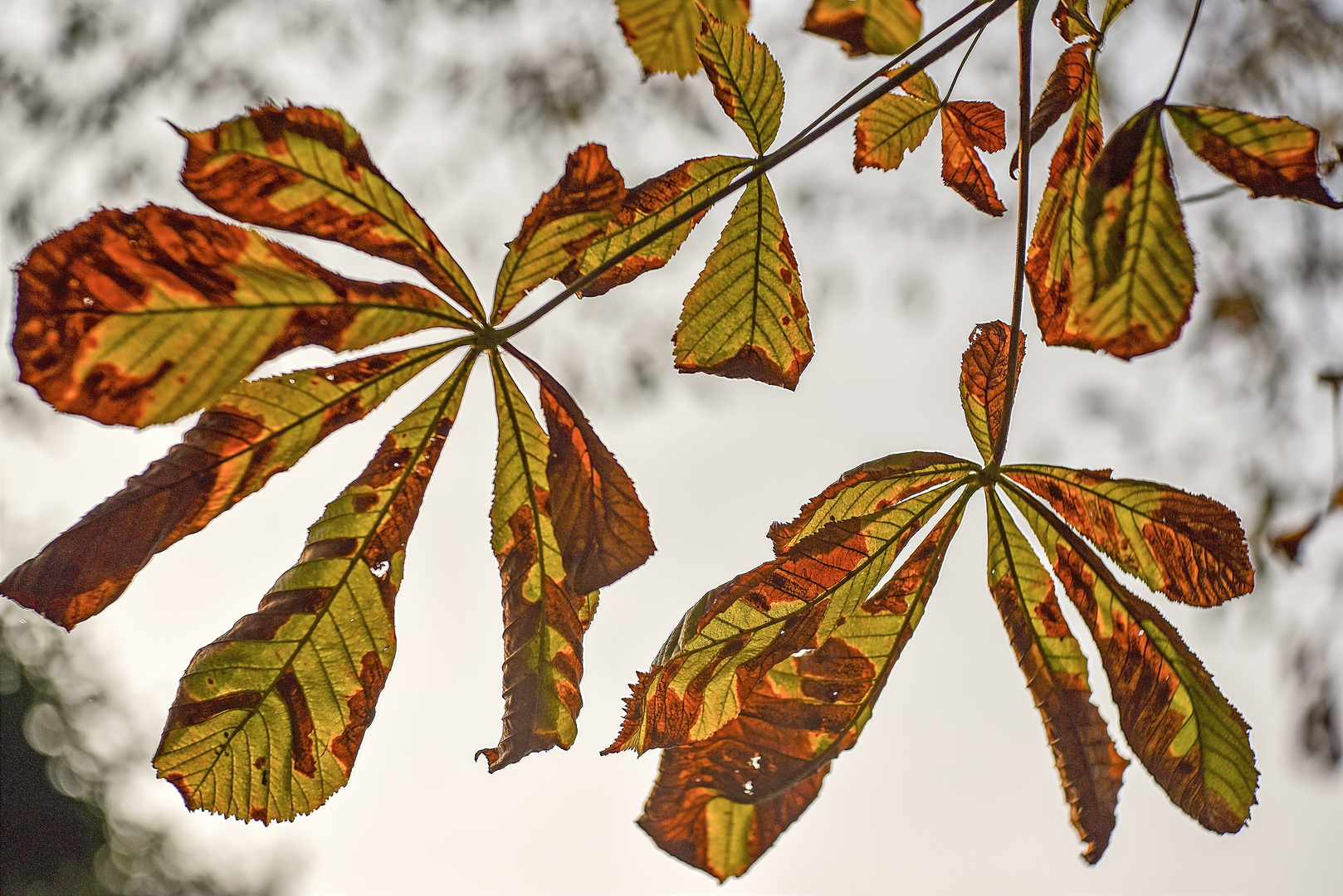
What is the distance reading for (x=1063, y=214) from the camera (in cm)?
51

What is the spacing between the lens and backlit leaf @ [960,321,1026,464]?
1.90 ft

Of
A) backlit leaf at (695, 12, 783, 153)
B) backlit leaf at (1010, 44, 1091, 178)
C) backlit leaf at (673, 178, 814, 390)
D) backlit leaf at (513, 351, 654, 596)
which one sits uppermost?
backlit leaf at (1010, 44, 1091, 178)

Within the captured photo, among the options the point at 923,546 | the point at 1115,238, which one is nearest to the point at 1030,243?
the point at 1115,238

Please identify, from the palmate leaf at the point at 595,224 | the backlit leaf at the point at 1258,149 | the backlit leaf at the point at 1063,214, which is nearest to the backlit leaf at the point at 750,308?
the palmate leaf at the point at 595,224

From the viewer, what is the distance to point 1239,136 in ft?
1.59

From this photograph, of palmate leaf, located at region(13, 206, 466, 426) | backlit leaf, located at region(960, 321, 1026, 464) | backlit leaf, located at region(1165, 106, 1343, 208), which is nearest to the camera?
palmate leaf, located at region(13, 206, 466, 426)

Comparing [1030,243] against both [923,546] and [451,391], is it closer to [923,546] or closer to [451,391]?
[923,546]

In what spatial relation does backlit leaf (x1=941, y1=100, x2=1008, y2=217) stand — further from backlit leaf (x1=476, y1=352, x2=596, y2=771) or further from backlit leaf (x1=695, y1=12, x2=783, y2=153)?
backlit leaf (x1=476, y1=352, x2=596, y2=771)

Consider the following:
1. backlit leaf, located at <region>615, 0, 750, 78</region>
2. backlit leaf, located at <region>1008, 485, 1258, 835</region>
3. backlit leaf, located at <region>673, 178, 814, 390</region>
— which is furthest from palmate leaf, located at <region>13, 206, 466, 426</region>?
backlit leaf, located at <region>1008, 485, 1258, 835</region>

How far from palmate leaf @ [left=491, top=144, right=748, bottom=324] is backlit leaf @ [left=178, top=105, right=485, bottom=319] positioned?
40 millimetres

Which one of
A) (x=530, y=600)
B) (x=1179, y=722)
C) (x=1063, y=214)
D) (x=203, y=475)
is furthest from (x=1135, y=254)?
(x=203, y=475)

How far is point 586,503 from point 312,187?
0.23 meters

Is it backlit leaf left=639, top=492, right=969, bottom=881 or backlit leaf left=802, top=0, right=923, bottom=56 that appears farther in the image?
backlit leaf left=802, top=0, right=923, bottom=56

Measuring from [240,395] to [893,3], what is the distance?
0.61 metres
